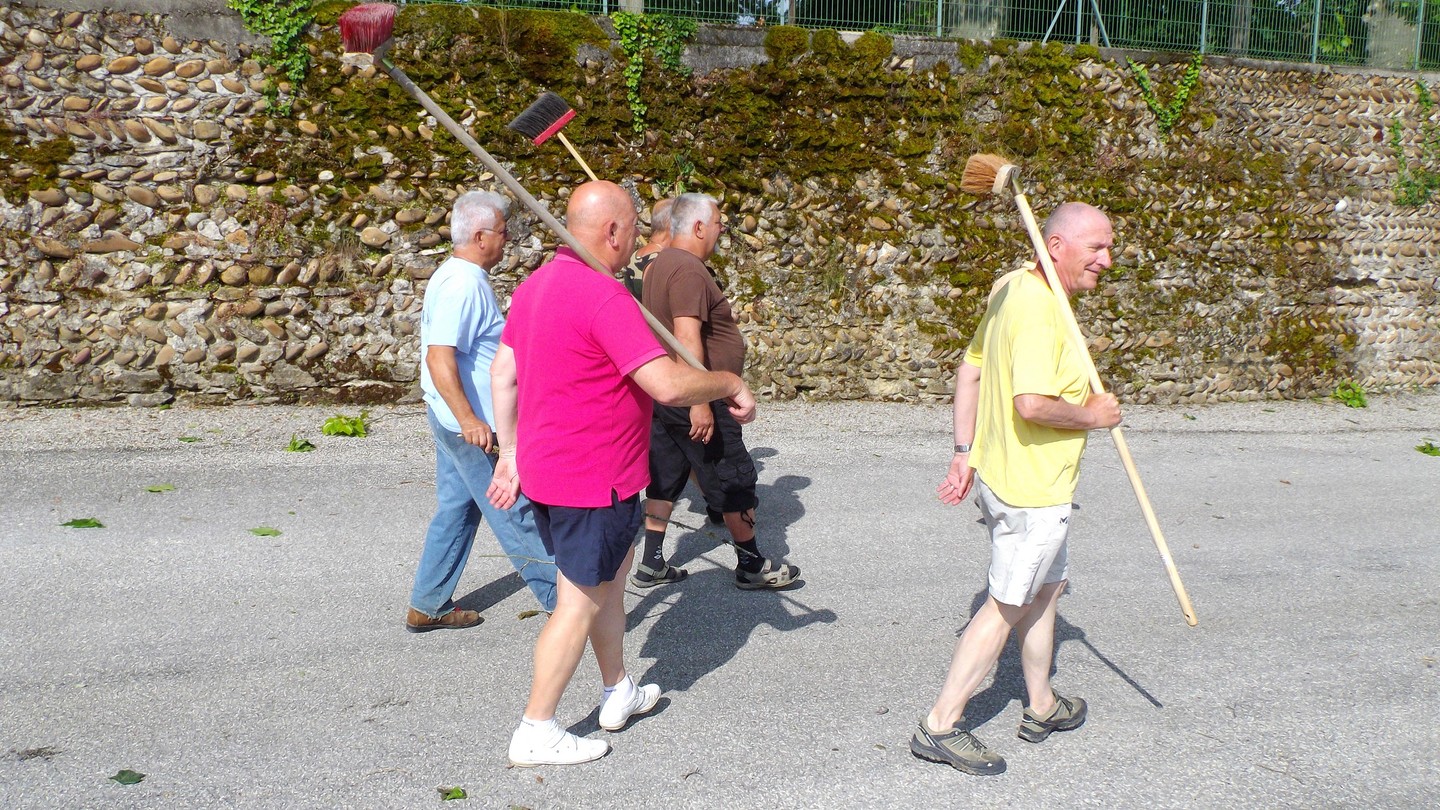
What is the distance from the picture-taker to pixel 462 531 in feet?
14.6

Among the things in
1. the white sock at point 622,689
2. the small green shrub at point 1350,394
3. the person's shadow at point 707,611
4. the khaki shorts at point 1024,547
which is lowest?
the small green shrub at point 1350,394

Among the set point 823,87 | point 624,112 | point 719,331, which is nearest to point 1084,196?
point 823,87

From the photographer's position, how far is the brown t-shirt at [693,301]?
4715mm

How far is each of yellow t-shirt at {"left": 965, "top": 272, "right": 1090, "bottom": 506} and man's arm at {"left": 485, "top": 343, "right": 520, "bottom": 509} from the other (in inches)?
65.3

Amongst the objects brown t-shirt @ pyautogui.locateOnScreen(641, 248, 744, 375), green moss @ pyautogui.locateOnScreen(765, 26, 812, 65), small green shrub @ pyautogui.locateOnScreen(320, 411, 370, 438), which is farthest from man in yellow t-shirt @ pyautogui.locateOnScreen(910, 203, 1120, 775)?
green moss @ pyautogui.locateOnScreen(765, 26, 812, 65)

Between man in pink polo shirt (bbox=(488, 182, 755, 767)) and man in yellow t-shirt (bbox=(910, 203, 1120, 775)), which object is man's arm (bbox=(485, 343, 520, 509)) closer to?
man in pink polo shirt (bbox=(488, 182, 755, 767))

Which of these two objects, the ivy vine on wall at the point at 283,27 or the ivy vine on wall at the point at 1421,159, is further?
the ivy vine on wall at the point at 1421,159

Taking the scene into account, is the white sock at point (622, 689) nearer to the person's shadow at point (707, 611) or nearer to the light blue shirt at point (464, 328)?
the person's shadow at point (707, 611)

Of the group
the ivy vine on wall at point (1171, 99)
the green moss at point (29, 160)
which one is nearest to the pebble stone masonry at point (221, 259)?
the green moss at point (29, 160)

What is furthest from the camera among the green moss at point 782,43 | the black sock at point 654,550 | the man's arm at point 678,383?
the green moss at point 782,43

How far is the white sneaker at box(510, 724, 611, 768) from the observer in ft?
11.0

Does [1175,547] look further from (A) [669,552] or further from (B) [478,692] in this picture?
(B) [478,692]

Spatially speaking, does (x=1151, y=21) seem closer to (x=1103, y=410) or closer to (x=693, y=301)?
(x=693, y=301)

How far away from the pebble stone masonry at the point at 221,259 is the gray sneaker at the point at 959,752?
19.9 feet
